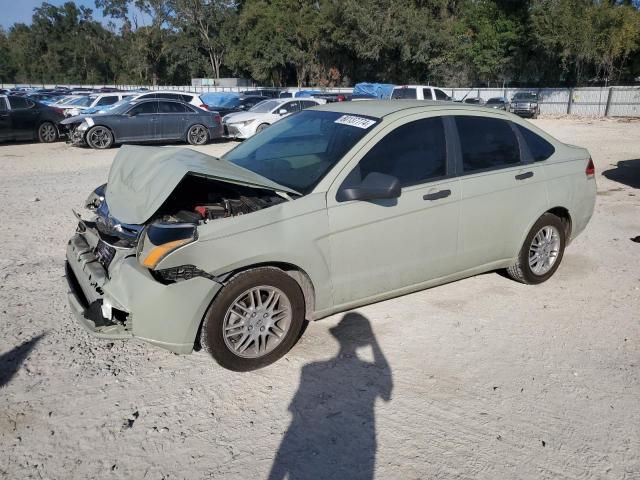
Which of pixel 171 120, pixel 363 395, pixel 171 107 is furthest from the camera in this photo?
pixel 171 107

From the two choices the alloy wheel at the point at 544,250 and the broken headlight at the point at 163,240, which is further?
the alloy wheel at the point at 544,250

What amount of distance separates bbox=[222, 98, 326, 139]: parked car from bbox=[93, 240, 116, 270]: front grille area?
13.3 m

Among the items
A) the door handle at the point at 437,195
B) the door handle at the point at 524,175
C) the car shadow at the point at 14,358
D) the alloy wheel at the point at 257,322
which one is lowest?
the car shadow at the point at 14,358

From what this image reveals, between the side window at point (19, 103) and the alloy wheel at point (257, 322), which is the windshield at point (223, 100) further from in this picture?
the alloy wheel at point (257, 322)

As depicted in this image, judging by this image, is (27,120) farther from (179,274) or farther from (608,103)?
(608,103)

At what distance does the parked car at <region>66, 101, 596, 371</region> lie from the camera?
3.33m

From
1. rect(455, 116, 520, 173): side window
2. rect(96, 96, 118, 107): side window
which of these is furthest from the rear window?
rect(455, 116, 520, 173): side window

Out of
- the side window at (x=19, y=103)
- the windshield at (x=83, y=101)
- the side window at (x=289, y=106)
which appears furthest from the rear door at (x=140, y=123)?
the windshield at (x=83, y=101)

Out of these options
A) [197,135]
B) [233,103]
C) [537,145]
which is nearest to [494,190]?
[537,145]

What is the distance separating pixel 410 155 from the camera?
4152 mm

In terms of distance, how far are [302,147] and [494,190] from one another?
66.0 inches

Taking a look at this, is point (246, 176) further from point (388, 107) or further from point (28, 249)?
point (28, 249)

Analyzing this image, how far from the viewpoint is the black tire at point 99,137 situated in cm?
1527

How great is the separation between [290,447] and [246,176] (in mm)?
1801
